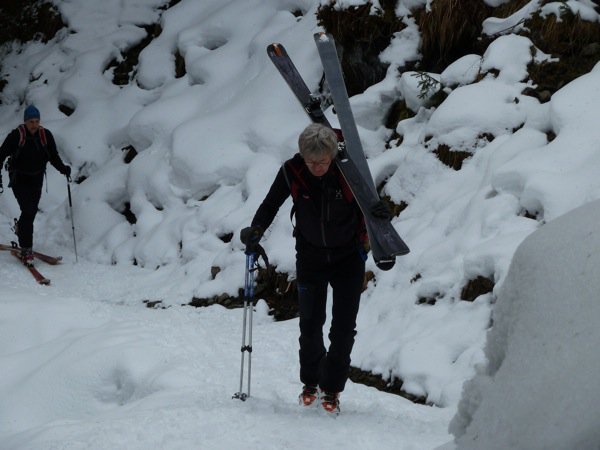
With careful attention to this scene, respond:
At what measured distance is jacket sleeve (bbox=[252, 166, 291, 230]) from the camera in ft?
15.8

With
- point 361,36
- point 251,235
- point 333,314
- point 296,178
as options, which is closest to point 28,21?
point 361,36

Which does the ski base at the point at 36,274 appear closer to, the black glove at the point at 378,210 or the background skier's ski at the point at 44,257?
the background skier's ski at the point at 44,257

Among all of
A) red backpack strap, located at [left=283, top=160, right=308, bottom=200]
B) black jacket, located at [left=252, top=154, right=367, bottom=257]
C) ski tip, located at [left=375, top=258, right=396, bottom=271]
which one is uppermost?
red backpack strap, located at [left=283, top=160, right=308, bottom=200]

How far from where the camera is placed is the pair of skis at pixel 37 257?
390 inches

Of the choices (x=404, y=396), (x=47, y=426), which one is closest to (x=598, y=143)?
(x=404, y=396)

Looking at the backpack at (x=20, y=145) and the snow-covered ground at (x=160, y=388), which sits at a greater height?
the backpack at (x=20, y=145)

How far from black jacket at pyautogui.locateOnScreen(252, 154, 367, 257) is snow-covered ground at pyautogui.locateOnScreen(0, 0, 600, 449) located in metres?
1.20

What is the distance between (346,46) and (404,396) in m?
5.67

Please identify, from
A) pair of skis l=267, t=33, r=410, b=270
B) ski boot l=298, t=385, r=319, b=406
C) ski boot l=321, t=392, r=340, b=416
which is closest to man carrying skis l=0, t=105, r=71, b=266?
pair of skis l=267, t=33, r=410, b=270

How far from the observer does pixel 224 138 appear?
10.8 m

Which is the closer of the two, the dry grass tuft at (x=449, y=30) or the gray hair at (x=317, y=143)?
the gray hair at (x=317, y=143)

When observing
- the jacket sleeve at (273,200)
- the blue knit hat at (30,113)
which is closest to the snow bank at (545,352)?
the jacket sleeve at (273,200)

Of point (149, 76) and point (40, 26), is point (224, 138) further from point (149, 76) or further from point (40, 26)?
point (40, 26)

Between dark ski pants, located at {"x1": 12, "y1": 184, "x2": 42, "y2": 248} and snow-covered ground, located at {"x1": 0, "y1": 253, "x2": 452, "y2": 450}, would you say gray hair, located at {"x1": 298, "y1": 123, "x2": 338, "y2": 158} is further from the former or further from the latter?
dark ski pants, located at {"x1": 12, "y1": 184, "x2": 42, "y2": 248}
